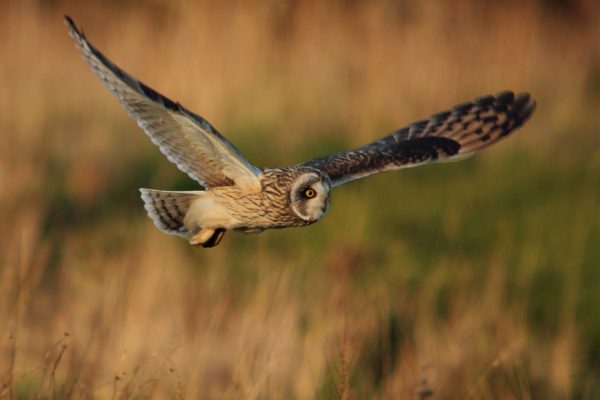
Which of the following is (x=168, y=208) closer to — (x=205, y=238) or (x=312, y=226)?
(x=205, y=238)

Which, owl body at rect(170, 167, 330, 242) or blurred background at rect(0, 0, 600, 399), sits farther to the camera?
blurred background at rect(0, 0, 600, 399)

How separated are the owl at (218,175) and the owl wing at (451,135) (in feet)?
0.04

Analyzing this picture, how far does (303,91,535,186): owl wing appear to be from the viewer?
4.55 m

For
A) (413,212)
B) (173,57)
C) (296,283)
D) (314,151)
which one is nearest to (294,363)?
(296,283)

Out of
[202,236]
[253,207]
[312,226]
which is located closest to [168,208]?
[202,236]

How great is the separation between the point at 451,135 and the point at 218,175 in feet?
4.26

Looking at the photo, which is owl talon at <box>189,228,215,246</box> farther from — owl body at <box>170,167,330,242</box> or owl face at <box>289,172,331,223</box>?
owl face at <box>289,172,331,223</box>

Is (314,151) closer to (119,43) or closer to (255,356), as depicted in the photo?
(119,43)

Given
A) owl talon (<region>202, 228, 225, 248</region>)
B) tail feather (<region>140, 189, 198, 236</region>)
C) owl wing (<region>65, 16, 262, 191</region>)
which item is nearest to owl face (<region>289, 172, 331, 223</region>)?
owl wing (<region>65, 16, 262, 191</region>)

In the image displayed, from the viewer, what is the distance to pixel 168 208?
4238mm

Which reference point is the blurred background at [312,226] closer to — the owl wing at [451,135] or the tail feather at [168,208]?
the tail feather at [168,208]

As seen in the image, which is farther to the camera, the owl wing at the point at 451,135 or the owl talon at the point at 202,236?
the owl wing at the point at 451,135

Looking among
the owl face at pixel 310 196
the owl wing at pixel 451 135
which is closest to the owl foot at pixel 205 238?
the owl face at pixel 310 196

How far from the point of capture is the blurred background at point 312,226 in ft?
15.9
